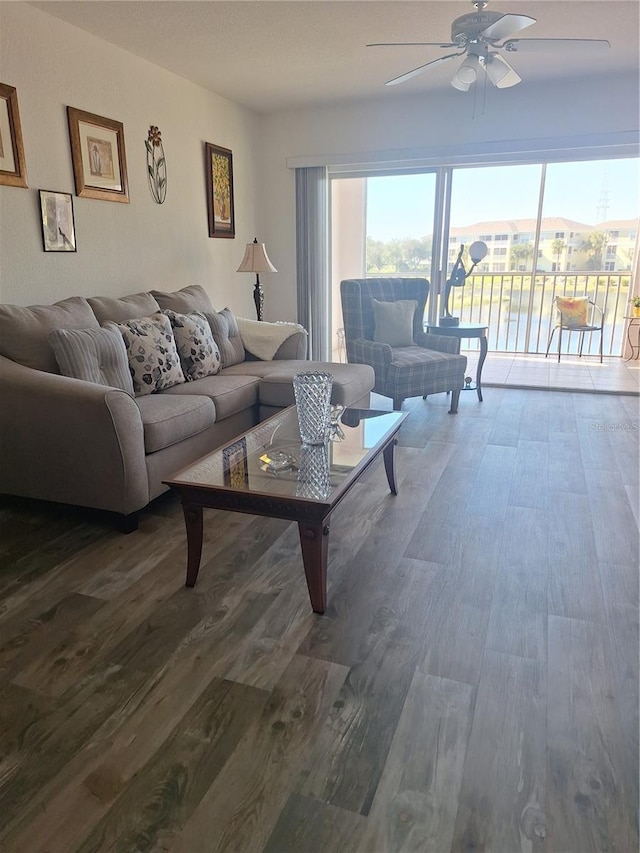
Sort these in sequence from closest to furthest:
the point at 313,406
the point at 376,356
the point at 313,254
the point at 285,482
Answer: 1. the point at 285,482
2. the point at 313,406
3. the point at 376,356
4. the point at 313,254

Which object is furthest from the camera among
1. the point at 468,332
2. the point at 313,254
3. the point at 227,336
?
the point at 313,254

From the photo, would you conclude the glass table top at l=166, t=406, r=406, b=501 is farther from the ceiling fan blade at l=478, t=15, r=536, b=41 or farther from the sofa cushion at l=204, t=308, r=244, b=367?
the ceiling fan blade at l=478, t=15, r=536, b=41

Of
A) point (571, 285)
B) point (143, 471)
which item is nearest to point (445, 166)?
point (571, 285)

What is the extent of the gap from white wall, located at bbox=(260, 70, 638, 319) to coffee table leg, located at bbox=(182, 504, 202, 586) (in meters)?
3.97

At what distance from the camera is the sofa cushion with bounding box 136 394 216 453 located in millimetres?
2613

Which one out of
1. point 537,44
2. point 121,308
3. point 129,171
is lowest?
point 121,308

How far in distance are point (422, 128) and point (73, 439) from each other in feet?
13.4

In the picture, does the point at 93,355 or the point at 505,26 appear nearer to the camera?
the point at 505,26

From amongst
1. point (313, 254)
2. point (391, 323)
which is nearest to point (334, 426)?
point (391, 323)

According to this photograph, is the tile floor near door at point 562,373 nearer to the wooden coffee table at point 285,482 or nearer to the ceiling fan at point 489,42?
the ceiling fan at point 489,42

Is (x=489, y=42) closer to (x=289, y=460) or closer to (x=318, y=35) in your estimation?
(x=318, y=35)

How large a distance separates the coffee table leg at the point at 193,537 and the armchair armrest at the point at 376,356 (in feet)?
7.89

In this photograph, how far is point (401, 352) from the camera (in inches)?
173

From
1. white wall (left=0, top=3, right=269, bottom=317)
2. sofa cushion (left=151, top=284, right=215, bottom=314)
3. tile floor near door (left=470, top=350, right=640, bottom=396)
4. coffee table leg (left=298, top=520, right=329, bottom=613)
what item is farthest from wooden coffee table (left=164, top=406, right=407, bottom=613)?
tile floor near door (left=470, top=350, right=640, bottom=396)
